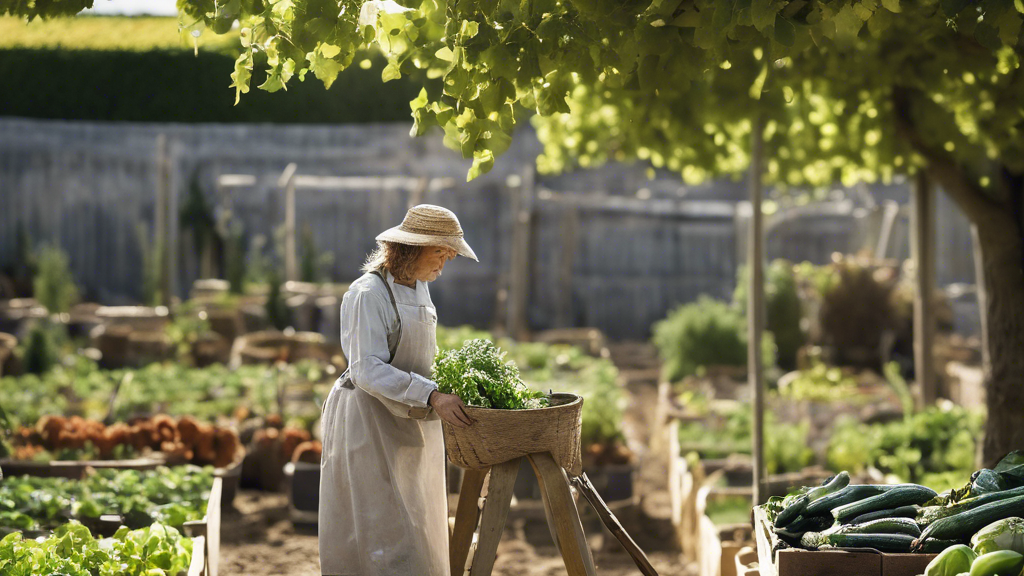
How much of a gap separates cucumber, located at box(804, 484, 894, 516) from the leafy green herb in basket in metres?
0.89

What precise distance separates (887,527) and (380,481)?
62.0 inches

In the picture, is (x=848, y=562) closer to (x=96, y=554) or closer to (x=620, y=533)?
(x=620, y=533)

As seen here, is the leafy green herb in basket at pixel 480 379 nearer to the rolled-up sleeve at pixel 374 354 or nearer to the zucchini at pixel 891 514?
the rolled-up sleeve at pixel 374 354

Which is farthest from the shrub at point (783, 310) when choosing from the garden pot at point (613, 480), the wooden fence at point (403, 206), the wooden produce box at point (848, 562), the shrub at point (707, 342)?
the wooden produce box at point (848, 562)

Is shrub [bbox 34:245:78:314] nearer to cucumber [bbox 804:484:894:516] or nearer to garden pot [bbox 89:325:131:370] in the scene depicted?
garden pot [bbox 89:325:131:370]

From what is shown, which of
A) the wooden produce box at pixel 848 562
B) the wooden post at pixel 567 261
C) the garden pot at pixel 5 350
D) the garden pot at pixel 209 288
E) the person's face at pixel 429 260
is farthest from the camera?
the wooden post at pixel 567 261

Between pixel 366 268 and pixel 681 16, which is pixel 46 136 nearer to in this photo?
pixel 366 268

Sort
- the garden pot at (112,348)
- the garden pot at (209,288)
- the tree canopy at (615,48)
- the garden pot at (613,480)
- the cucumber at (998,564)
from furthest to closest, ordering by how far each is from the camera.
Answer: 1. the garden pot at (209,288)
2. the garden pot at (112,348)
3. the garden pot at (613,480)
4. the tree canopy at (615,48)
5. the cucumber at (998,564)

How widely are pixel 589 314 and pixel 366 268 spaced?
9602 mm

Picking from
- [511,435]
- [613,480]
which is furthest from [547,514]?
[613,480]

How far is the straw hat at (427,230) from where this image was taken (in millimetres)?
3170

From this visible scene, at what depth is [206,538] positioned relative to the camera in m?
3.84

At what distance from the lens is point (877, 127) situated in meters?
5.19

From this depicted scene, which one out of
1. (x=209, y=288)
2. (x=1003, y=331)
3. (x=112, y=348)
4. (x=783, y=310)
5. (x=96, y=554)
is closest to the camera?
(x=96, y=554)
